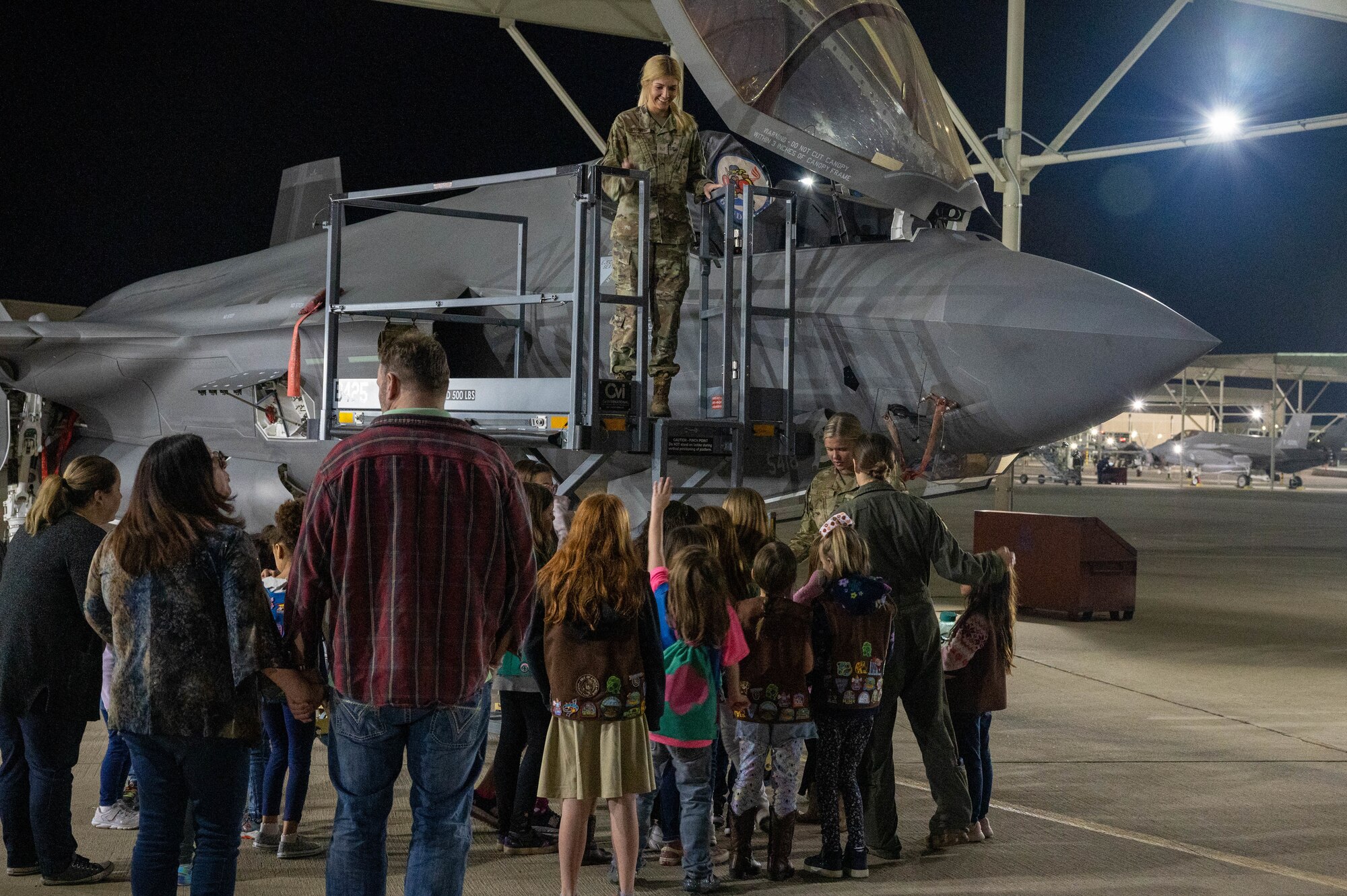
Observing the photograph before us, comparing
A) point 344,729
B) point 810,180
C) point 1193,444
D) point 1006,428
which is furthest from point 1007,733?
point 1193,444

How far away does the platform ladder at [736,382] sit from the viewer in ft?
20.0

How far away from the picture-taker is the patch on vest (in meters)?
3.85

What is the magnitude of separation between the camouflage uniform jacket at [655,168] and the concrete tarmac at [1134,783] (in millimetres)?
3085

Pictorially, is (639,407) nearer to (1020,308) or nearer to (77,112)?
(1020,308)

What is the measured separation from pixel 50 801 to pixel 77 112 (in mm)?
21278

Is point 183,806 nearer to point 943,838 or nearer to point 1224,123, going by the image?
point 943,838

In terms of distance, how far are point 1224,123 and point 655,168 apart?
12.9 meters

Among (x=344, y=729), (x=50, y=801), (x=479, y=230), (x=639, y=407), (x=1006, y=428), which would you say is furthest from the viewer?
(x=479, y=230)

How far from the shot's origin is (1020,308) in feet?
20.9

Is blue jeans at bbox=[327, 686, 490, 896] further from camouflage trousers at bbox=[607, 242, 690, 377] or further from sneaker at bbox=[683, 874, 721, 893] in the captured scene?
camouflage trousers at bbox=[607, 242, 690, 377]

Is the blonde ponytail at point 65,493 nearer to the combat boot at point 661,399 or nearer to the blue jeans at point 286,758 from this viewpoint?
the blue jeans at point 286,758

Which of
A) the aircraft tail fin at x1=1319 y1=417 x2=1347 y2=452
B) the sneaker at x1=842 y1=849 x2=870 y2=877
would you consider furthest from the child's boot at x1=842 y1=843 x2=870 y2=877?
the aircraft tail fin at x1=1319 y1=417 x2=1347 y2=452

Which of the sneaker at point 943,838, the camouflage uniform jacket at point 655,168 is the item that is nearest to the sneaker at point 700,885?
the sneaker at point 943,838

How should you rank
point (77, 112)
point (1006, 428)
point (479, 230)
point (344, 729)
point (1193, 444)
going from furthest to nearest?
point (1193, 444), point (77, 112), point (479, 230), point (1006, 428), point (344, 729)
